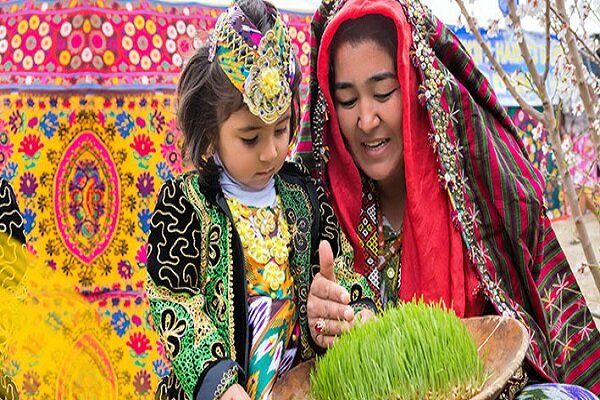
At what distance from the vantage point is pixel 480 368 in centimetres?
164

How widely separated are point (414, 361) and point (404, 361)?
18 millimetres

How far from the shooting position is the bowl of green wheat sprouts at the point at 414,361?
157 centimetres

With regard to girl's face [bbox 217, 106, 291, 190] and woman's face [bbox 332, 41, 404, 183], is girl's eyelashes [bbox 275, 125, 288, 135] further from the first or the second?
woman's face [bbox 332, 41, 404, 183]

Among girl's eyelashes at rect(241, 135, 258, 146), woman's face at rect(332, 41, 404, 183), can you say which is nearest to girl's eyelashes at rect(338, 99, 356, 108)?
woman's face at rect(332, 41, 404, 183)

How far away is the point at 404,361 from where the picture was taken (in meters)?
1.61

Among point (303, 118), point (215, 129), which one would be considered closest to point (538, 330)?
point (303, 118)

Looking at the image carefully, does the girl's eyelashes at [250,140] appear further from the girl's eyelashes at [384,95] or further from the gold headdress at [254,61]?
the girl's eyelashes at [384,95]

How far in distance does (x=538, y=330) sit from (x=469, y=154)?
0.46m

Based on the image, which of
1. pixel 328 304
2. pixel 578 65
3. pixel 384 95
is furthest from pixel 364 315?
pixel 578 65

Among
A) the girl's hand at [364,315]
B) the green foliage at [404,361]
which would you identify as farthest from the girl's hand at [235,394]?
the girl's hand at [364,315]

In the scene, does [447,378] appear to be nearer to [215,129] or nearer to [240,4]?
[215,129]

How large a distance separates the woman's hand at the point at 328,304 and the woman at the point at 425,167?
0.35m

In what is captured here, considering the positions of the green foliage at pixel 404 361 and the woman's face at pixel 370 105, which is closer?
the green foliage at pixel 404 361

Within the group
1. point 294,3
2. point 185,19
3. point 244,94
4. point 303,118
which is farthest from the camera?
point 294,3
